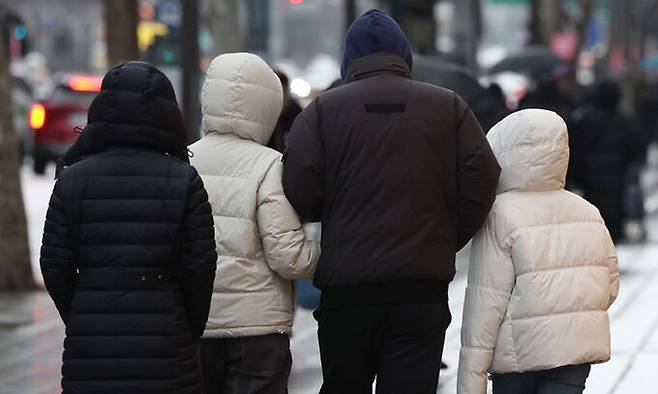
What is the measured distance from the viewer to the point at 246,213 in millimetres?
6332

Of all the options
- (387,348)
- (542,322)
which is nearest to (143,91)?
(387,348)

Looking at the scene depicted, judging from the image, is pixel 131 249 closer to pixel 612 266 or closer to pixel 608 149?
pixel 612 266

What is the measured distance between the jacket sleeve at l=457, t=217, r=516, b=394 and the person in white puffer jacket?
582 mm

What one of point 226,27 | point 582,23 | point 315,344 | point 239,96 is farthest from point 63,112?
point 239,96

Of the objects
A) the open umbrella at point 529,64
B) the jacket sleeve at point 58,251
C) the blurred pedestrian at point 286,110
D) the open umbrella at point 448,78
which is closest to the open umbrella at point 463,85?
the open umbrella at point 448,78

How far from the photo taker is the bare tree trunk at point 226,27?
25016 mm

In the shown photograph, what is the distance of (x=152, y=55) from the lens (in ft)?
54.2

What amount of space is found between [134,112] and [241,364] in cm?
110

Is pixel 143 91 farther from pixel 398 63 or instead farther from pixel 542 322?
pixel 542 322

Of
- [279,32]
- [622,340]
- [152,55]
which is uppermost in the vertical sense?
Answer: [152,55]

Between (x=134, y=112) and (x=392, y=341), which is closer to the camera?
(x=134, y=112)

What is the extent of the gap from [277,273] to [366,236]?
18.9 inches

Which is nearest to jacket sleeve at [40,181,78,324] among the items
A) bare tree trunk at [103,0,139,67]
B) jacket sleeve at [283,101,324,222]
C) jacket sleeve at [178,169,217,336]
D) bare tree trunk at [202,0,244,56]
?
jacket sleeve at [178,169,217,336]

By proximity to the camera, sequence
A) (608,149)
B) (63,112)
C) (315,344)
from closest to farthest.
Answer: (315,344)
(608,149)
(63,112)
